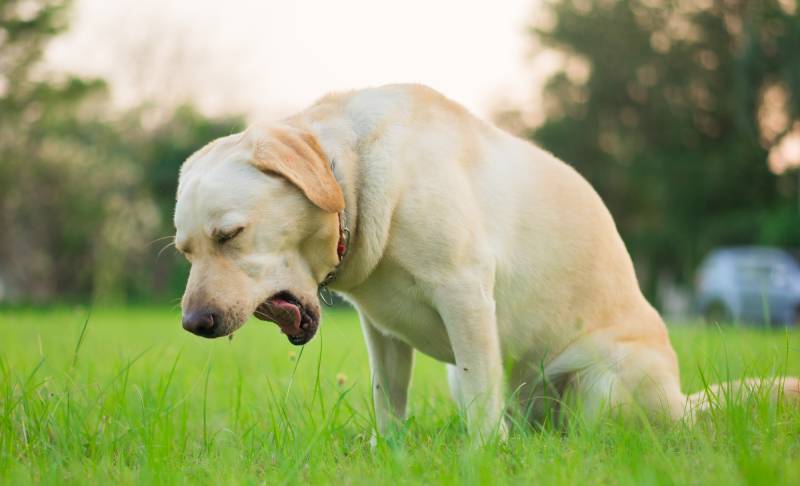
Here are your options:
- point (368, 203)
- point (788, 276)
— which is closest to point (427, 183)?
point (368, 203)

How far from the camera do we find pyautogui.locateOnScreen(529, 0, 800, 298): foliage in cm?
2559

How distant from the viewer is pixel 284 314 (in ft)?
10.1

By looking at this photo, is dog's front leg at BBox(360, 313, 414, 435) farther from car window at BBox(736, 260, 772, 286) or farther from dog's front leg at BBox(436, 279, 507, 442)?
car window at BBox(736, 260, 772, 286)

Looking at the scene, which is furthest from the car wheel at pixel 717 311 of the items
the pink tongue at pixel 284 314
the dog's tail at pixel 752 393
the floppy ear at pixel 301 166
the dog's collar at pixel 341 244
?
the floppy ear at pixel 301 166

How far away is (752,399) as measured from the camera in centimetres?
288

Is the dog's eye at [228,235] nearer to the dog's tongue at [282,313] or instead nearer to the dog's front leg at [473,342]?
the dog's tongue at [282,313]

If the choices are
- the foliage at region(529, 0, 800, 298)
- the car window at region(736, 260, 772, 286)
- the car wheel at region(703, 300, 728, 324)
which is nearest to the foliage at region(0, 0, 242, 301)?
the foliage at region(529, 0, 800, 298)

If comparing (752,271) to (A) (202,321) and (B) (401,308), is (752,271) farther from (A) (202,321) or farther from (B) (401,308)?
(A) (202,321)

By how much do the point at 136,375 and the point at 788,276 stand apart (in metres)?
13.5

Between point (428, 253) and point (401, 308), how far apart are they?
295 mm

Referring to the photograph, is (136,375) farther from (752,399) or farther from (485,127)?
(752,399)

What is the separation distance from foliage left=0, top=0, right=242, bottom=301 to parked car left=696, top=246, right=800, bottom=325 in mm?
14465

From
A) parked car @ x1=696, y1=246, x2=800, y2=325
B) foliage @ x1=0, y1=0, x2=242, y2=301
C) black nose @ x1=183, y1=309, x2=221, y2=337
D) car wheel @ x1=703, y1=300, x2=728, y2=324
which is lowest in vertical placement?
foliage @ x1=0, y1=0, x2=242, y2=301

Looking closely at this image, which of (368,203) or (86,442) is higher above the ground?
(368,203)
